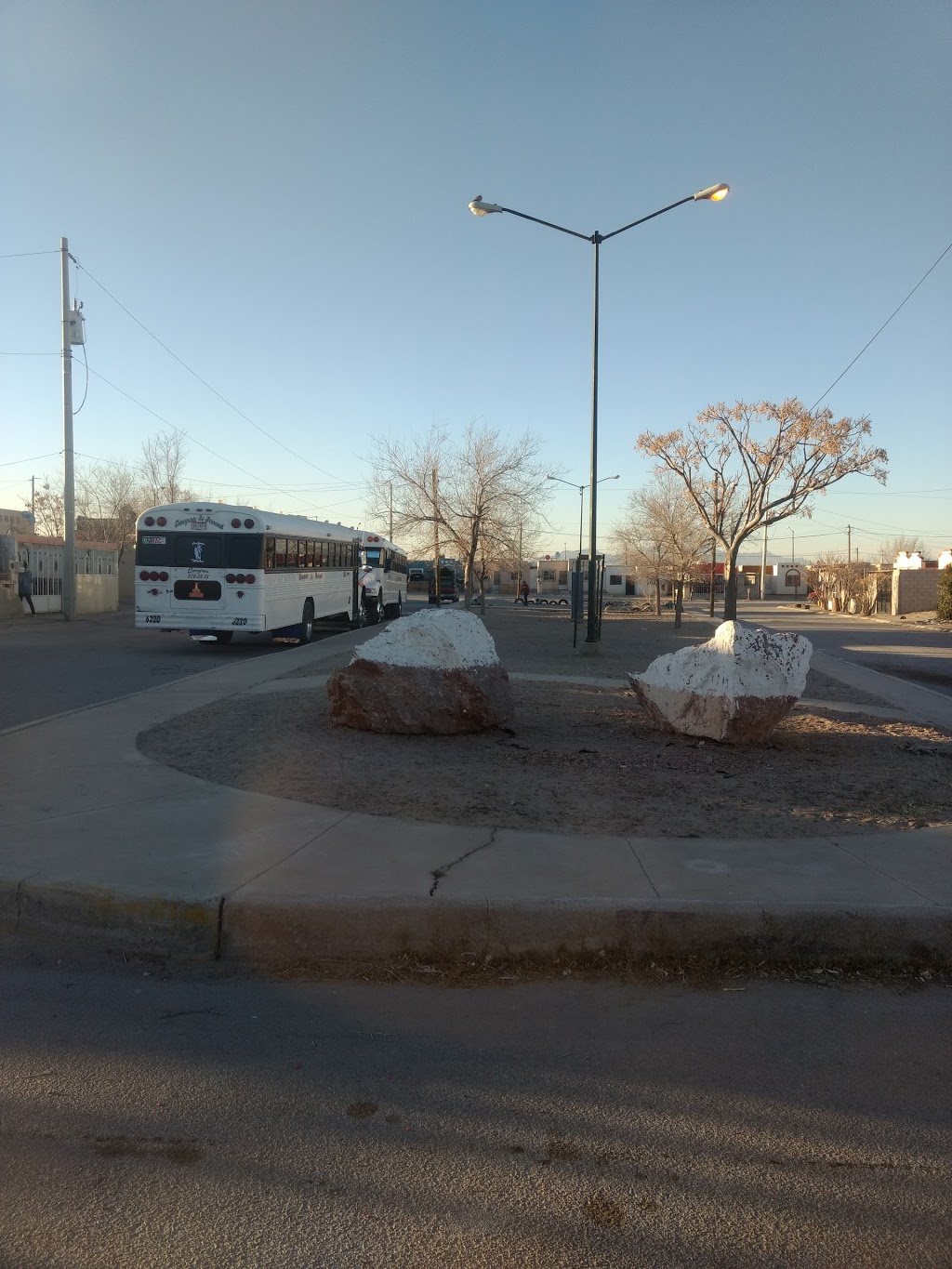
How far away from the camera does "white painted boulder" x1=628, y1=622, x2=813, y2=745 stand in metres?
8.73

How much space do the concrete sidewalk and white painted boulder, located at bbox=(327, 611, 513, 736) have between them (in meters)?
2.55

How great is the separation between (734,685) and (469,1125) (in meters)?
6.09

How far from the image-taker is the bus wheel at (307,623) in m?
22.6

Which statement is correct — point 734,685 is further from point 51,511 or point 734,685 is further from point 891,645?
point 51,511

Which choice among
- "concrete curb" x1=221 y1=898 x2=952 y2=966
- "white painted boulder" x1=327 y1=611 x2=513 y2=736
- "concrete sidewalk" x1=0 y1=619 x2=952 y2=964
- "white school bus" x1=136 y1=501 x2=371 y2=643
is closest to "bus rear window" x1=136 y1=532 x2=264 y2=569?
"white school bus" x1=136 y1=501 x2=371 y2=643

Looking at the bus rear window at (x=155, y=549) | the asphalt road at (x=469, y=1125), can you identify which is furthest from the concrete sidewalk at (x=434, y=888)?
the bus rear window at (x=155, y=549)

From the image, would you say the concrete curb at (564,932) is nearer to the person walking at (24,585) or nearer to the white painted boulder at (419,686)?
the white painted boulder at (419,686)

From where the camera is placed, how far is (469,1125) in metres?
3.25

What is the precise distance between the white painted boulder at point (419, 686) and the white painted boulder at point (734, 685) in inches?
66.4

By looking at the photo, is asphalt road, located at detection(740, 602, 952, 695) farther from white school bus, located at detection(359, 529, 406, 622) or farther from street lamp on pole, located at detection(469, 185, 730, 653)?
white school bus, located at detection(359, 529, 406, 622)

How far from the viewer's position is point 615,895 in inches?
195

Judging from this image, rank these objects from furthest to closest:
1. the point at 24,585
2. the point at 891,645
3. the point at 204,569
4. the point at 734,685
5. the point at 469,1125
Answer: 1. the point at 24,585
2. the point at 891,645
3. the point at 204,569
4. the point at 734,685
5. the point at 469,1125

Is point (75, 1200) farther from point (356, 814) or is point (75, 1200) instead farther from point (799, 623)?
point (799, 623)

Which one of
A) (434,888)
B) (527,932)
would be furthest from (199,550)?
(527,932)
